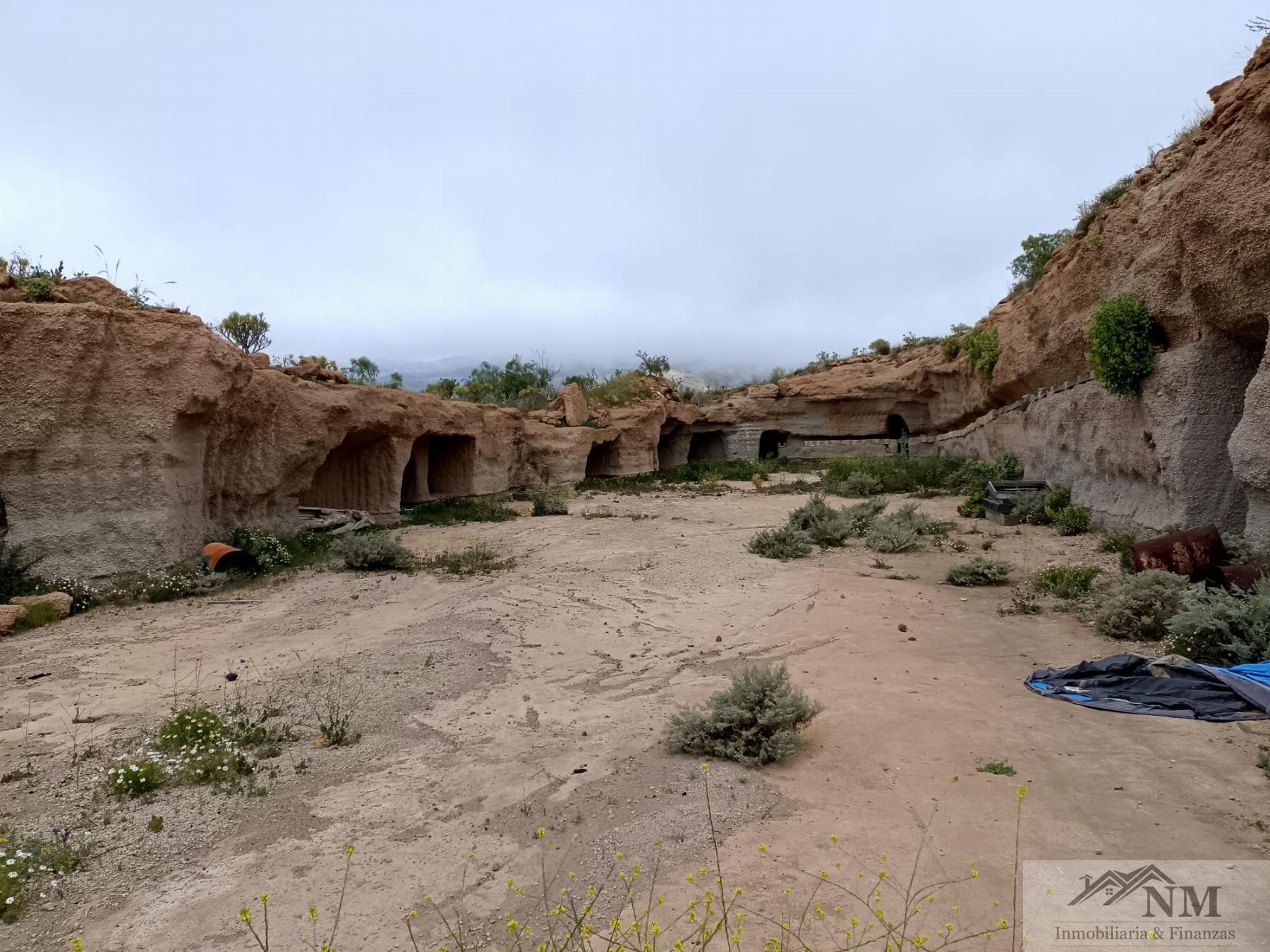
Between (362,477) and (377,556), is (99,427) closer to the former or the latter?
(377,556)

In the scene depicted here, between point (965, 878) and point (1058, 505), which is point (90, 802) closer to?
point (965, 878)

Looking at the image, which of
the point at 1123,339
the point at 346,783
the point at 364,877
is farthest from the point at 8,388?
the point at 1123,339

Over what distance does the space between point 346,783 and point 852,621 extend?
4.49m

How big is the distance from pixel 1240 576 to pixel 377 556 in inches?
363

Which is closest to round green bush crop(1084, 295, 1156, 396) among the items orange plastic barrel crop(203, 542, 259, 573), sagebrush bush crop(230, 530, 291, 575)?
sagebrush bush crop(230, 530, 291, 575)

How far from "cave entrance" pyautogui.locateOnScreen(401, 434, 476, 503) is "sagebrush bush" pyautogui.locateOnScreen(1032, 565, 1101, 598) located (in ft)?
41.4

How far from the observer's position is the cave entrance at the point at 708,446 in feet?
94.3

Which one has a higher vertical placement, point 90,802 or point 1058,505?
point 1058,505

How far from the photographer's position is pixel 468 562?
9.56 metres

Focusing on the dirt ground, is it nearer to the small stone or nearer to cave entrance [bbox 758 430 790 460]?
the small stone

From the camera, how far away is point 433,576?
905 cm

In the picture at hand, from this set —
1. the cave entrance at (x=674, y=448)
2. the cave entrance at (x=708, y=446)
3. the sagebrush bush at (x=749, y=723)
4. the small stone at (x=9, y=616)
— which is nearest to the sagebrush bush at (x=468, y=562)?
the small stone at (x=9, y=616)

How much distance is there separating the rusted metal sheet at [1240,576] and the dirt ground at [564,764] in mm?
1143

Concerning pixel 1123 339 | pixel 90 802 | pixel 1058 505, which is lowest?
pixel 90 802
